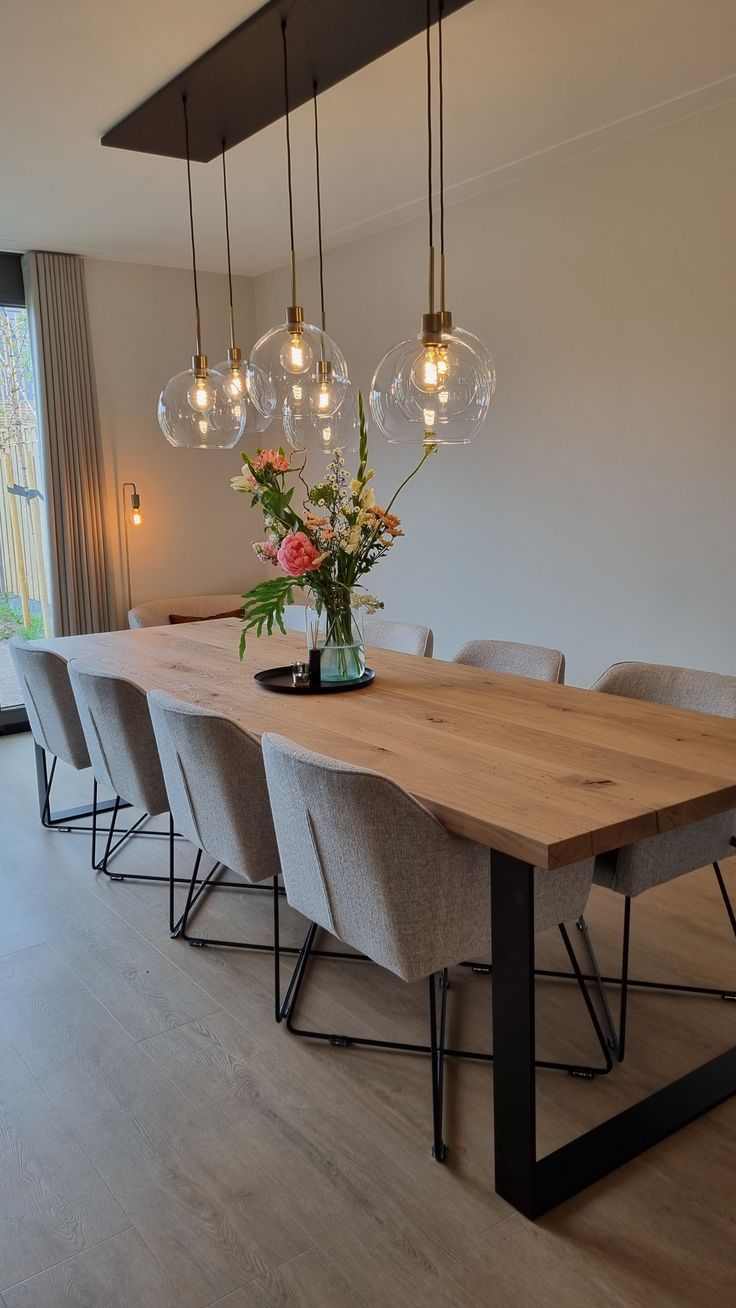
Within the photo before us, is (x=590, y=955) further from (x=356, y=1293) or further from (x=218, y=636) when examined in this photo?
(x=218, y=636)

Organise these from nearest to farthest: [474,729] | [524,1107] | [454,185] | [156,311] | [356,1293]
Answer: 1. [356,1293]
2. [524,1107]
3. [474,729]
4. [454,185]
5. [156,311]

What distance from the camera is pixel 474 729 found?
2352mm

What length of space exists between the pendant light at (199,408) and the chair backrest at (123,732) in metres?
→ 0.85

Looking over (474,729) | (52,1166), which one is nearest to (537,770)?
(474,729)

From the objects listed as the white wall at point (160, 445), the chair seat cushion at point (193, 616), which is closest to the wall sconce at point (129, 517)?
the white wall at point (160, 445)

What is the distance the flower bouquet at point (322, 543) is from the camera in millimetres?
2723

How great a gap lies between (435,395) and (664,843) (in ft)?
4.04

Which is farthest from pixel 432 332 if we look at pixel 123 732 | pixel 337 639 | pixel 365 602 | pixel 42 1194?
pixel 42 1194

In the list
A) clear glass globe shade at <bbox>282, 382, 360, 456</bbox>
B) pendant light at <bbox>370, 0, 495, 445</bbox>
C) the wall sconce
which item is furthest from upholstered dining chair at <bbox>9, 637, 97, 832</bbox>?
the wall sconce

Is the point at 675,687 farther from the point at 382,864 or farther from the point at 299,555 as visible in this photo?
the point at 382,864

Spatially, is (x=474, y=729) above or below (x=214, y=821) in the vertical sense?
above

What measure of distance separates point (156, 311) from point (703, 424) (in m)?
3.53

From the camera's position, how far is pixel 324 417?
10.3ft

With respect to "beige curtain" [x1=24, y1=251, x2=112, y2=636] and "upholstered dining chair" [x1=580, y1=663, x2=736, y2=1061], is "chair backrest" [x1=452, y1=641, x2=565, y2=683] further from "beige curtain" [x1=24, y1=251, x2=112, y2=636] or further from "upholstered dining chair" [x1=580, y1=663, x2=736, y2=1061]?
"beige curtain" [x1=24, y1=251, x2=112, y2=636]
